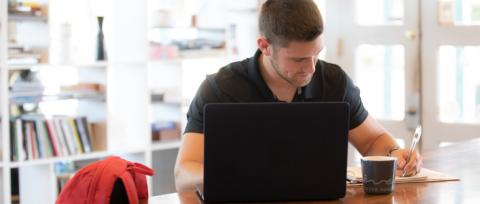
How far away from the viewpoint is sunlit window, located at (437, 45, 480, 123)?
439 cm

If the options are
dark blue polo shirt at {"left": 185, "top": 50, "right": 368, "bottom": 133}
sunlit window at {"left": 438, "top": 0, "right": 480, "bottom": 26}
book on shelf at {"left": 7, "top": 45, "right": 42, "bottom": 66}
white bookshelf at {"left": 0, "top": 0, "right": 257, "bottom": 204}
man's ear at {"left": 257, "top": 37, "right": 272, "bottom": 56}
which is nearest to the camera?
man's ear at {"left": 257, "top": 37, "right": 272, "bottom": 56}

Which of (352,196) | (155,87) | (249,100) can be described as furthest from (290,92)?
(155,87)

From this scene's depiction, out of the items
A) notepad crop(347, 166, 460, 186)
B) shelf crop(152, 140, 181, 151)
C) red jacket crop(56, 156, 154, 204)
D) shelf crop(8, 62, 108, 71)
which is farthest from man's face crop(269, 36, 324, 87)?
shelf crop(152, 140, 181, 151)

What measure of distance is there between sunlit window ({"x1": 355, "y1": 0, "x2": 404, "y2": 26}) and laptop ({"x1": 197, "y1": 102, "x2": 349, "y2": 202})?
2.87m

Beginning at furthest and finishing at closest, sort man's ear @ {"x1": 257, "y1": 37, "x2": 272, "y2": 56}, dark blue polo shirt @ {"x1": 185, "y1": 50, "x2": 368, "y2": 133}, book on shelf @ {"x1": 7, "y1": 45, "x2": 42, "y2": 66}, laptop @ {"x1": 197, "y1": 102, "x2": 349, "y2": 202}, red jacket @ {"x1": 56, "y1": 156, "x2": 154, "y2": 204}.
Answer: book on shelf @ {"x1": 7, "y1": 45, "x2": 42, "y2": 66}
dark blue polo shirt @ {"x1": 185, "y1": 50, "x2": 368, "y2": 133}
man's ear @ {"x1": 257, "y1": 37, "x2": 272, "y2": 56}
red jacket @ {"x1": 56, "y1": 156, "x2": 154, "y2": 204}
laptop @ {"x1": 197, "y1": 102, "x2": 349, "y2": 202}

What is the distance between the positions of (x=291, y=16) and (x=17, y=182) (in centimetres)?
266

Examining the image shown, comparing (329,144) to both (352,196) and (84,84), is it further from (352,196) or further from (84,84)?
(84,84)

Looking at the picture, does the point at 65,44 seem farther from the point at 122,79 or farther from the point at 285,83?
the point at 285,83

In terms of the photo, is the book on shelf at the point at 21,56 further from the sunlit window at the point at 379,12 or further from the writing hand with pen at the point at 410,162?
the writing hand with pen at the point at 410,162

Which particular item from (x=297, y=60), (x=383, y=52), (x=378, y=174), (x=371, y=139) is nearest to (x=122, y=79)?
(x=383, y=52)

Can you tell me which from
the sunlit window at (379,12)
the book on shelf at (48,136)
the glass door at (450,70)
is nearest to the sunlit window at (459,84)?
the glass door at (450,70)

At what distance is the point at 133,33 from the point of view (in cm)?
452

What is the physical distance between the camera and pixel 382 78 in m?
4.78

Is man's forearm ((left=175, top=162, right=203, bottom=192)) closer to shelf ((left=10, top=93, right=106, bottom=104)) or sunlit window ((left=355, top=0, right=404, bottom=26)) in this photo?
shelf ((left=10, top=93, right=106, bottom=104))
